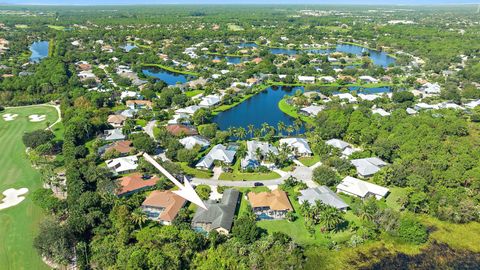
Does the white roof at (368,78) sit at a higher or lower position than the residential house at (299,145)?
higher

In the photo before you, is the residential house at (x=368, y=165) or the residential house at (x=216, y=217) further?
the residential house at (x=368, y=165)

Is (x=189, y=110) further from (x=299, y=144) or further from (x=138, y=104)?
(x=299, y=144)

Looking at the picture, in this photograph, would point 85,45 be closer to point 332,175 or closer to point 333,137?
point 333,137

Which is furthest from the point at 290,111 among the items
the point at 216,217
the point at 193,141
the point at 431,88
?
the point at 216,217

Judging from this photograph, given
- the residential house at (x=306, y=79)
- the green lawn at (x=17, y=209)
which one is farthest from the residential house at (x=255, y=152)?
the residential house at (x=306, y=79)

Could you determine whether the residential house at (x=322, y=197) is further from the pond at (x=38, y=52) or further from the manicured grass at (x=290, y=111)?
the pond at (x=38, y=52)
